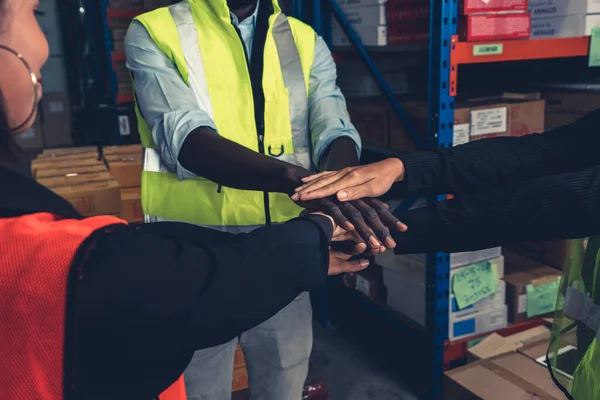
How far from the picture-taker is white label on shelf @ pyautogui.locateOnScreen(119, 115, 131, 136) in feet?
11.9

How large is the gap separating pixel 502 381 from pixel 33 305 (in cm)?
177

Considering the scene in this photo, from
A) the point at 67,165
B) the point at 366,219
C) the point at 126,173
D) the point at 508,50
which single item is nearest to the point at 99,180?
the point at 126,173

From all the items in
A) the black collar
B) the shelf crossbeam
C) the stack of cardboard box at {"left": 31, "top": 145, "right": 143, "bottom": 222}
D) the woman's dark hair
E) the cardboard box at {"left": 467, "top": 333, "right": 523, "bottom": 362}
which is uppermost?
the shelf crossbeam

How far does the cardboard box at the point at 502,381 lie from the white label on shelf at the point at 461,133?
0.82m

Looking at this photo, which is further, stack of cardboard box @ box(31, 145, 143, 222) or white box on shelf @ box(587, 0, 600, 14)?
stack of cardboard box @ box(31, 145, 143, 222)

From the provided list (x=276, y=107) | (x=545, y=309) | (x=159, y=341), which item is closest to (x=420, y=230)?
(x=276, y=107)

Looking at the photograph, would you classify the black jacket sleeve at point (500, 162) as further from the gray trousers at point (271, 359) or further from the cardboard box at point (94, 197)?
the cardboard box at point (94, 197)

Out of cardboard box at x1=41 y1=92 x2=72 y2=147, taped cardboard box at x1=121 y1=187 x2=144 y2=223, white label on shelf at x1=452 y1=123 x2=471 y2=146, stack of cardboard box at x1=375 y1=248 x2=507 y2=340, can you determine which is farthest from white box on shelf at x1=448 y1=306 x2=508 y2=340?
cardboard box at x1=41 y1=92 x2=72 y2=147

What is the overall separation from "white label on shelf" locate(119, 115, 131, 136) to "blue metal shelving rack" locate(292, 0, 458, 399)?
4.93 feet

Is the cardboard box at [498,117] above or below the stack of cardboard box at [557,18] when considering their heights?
below

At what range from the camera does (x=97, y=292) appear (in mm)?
636

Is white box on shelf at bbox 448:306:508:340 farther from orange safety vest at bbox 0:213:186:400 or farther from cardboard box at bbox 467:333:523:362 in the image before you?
orange safety vest at bbox 0:213:186:400

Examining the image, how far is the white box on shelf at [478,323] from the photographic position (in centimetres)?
237

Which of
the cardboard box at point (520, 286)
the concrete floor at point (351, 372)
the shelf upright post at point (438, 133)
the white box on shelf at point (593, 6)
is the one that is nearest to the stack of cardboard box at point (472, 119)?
the shelf upright post at point (438, 133)
